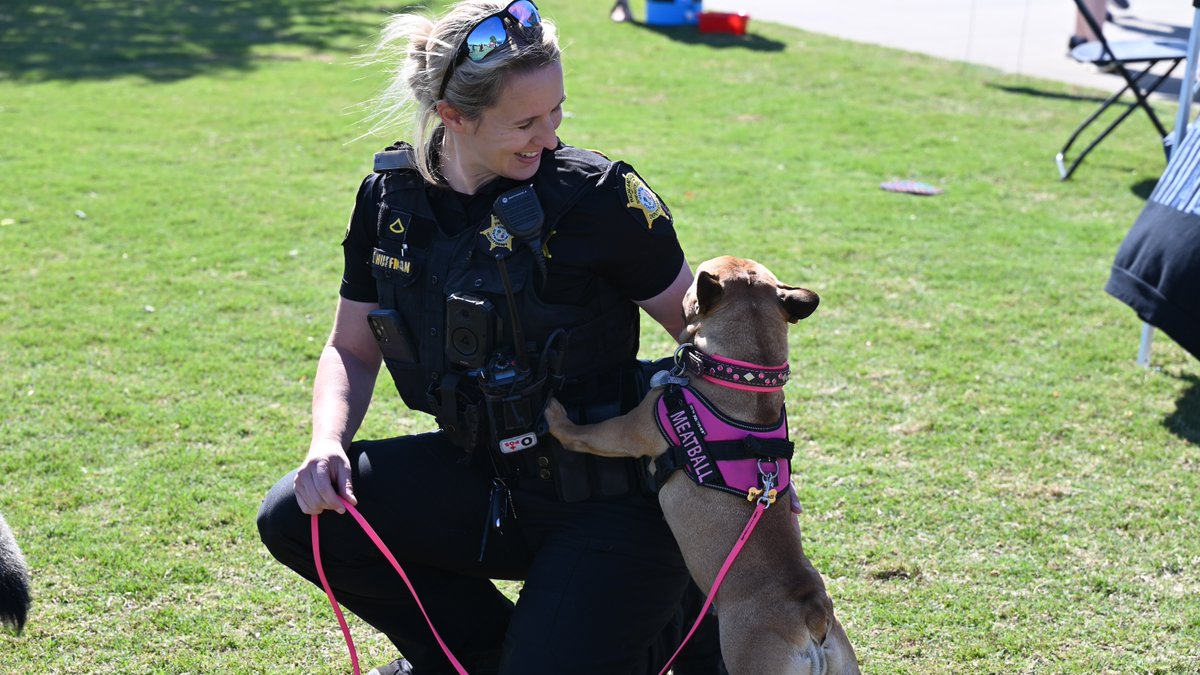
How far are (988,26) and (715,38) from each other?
12.6 feet

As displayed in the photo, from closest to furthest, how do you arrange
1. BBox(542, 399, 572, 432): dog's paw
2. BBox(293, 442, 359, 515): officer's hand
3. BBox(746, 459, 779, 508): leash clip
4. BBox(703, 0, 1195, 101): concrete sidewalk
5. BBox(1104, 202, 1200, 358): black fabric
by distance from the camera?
BBox(746, 459, 779, 508): leash clip → BBox(293, 442, 359, 515): officer's hand → BBox(542, 399, 572, 432): dog's paw → BBox(1104, 202, 1200, 358): black fabric → BBox(703, 0, 1195, 101): concrete sidewalk

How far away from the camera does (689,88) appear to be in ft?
36.9

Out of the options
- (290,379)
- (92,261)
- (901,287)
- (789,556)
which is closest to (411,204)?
(789,556)

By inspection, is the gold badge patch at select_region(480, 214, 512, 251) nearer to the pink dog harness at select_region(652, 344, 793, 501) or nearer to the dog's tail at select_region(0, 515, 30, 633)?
the pink dog harness at select_region(652, 344, 793, 501)

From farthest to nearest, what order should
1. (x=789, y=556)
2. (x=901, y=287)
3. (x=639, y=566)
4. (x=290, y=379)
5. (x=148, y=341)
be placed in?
(x=901, y=287) < (x=148, y=341) < (x=290, y=379) < (x=639, y=566) < (x=789, y=556)

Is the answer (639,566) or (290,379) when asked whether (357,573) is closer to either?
(639,566)

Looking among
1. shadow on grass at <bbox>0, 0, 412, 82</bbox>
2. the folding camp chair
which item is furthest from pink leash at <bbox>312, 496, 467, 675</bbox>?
shadow on grass at <bbox>0, 0, 412, 82</bbox>

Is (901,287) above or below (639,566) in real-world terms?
below

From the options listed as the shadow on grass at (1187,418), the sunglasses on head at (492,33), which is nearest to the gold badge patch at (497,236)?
the sunglasses on head at (492,33)

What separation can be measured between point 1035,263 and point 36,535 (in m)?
5.25

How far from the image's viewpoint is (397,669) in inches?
115

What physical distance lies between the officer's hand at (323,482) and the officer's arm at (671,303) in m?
0.81

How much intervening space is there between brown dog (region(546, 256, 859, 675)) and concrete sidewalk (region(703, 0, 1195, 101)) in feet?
32.7

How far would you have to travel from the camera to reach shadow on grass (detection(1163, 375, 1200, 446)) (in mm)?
4346
